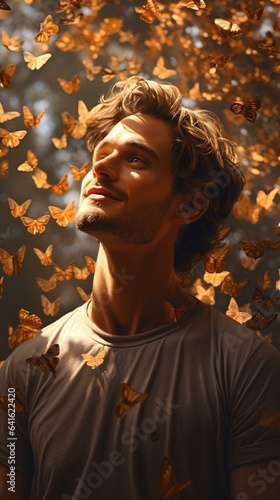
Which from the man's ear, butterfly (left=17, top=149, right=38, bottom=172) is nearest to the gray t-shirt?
the man's ear

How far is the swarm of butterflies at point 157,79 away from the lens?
1.86 meters

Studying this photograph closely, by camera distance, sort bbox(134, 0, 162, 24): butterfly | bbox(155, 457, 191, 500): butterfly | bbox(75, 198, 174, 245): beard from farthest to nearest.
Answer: bbox(134, 0, 162, 24): butterfly
bbox(75, 198, 174, 245): beard
bbox(155, 457, 191, 500): butterfly

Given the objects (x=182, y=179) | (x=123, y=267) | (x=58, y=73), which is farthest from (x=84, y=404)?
(x=58, y=73)

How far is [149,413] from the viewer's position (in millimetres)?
1519

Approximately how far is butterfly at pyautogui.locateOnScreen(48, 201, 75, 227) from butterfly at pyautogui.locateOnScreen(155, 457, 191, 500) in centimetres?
65

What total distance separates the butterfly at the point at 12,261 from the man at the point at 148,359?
0.15m

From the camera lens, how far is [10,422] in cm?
163

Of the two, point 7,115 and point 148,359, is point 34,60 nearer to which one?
point 7,115

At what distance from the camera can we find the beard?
157 cm

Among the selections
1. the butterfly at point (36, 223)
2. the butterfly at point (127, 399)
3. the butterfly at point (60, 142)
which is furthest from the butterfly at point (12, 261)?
the butterfly at point (127, 399)

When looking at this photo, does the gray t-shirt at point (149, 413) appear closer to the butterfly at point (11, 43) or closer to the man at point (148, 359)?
the man at point (148, 359)

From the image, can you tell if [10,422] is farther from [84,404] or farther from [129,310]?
[129,310]

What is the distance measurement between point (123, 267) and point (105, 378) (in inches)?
9.5

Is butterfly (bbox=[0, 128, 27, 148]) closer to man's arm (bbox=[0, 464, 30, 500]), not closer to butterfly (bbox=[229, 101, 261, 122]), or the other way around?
butterfly (bbox=[229, 101, 261, 122])
